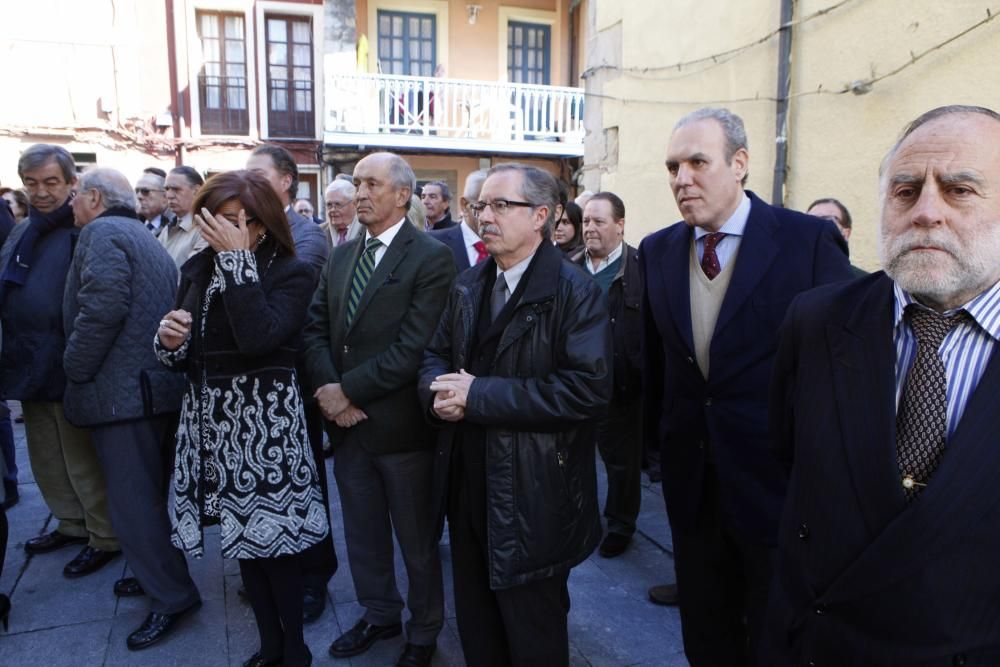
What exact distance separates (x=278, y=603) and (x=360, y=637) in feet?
1.72

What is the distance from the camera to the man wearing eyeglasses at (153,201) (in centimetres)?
552

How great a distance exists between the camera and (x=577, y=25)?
1545 centimetres

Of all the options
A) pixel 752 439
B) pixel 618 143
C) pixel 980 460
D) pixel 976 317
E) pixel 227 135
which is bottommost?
pixel 752 439

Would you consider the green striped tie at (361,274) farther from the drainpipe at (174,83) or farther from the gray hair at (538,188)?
the drainpipe at (174,83)

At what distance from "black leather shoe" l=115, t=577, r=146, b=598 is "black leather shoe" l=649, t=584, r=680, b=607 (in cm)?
251

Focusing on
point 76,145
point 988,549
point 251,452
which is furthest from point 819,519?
point 76,145

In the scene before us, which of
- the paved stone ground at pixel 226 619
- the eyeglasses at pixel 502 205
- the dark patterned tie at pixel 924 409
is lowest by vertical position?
the paved stone ground at pixel 226 619

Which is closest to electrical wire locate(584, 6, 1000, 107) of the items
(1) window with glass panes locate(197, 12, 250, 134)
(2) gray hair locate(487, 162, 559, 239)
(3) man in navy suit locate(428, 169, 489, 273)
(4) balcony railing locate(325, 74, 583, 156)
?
(3) man in navy suit locate(428, 169, 489, 273)

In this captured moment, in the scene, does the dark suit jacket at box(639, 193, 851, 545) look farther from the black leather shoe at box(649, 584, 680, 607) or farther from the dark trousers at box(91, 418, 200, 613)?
the dark trousers at box(91, 418, 200, 613)

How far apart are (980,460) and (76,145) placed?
50.6 ft

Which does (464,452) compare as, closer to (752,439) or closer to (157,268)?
(752,439)

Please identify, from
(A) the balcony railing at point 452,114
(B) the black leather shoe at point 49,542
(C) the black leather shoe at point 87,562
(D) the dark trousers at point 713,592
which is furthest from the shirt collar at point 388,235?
(A) the balcony railing at point 452,114

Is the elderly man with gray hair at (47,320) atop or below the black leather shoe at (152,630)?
atop

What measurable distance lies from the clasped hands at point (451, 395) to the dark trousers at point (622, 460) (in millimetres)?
1823
